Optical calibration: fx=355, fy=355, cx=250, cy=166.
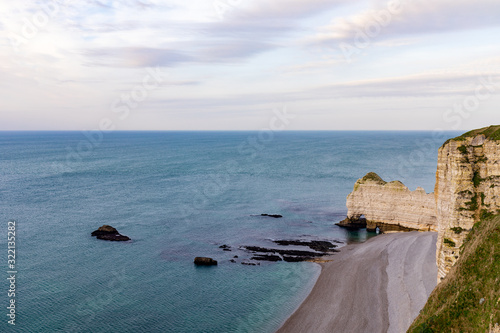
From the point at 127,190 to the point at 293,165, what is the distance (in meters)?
68.1

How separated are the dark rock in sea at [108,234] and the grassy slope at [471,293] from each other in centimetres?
4304

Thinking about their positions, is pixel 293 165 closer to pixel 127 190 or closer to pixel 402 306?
pixel 127 190

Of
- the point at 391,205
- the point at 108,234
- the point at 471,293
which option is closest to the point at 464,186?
the point at 471,293

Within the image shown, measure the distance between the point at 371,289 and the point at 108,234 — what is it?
37725 millimetres

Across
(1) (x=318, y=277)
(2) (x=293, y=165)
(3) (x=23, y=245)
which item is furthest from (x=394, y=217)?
(2) (x=293, y=165)

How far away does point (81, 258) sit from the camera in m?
44.8

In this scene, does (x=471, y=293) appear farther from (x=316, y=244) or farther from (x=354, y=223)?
(x=354, y=223)

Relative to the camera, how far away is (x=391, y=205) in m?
54.7

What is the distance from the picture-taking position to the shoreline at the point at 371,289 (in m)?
30.5

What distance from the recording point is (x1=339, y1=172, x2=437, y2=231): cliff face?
5256cm

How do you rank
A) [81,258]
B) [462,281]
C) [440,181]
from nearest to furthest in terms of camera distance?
1. [462,281]
2. [440,181]
3. [81,258]

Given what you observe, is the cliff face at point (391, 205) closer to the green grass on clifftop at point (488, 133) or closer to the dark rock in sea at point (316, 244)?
the dark rock in sea at point (316, 244)

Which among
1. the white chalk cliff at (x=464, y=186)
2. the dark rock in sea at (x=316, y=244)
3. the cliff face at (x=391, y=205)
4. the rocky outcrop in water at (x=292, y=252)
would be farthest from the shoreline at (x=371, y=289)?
the white chalk cliff at (x=464, y=186)

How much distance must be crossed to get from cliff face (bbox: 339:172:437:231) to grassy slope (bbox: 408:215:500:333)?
3442 centimetres
